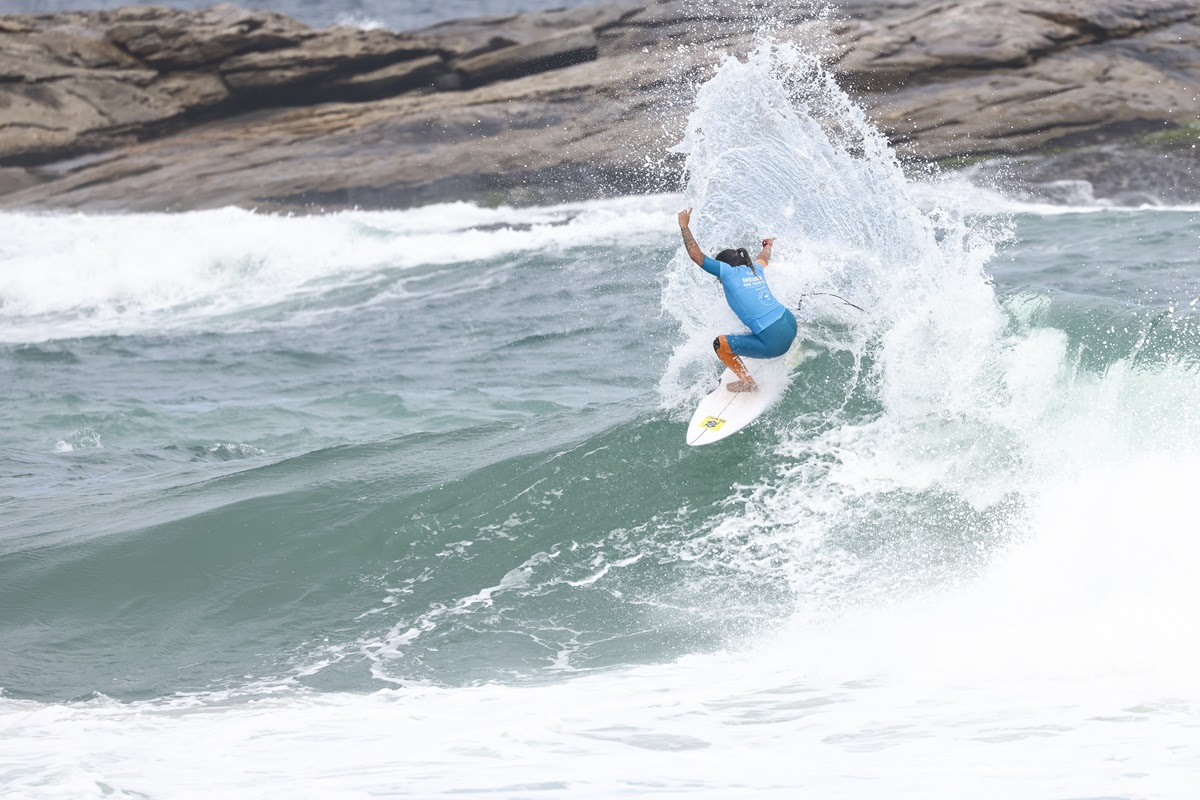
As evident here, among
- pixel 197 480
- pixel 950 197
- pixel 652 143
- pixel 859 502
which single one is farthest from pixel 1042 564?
pixel 652 143

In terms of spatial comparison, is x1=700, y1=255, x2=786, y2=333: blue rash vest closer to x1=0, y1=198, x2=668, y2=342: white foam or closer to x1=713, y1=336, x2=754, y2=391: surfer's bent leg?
x1=713, y1=336, x2=754, y2=391: surfer's bent leg

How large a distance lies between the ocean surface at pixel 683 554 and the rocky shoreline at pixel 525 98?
30.6 ft

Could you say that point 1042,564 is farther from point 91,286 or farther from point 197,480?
point 91,286

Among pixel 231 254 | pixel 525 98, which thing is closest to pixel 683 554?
pixel 231 254

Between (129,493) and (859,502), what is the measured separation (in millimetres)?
6029

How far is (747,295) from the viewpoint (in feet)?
27.5

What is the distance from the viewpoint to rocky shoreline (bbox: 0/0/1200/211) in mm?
22484

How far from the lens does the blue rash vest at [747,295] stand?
8.35m

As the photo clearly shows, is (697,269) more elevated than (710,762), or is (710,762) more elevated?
(697,269)

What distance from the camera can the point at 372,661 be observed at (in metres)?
7.12

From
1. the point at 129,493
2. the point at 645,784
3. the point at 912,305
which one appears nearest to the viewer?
the point at 645,784

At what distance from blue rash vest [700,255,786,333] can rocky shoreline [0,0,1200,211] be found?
48.3ft

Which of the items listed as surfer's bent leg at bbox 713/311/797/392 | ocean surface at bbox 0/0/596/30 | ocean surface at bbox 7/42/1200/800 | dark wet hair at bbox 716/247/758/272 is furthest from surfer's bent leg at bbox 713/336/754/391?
ocean surface at bbox 0/0/596/30

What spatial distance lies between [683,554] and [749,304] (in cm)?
178
